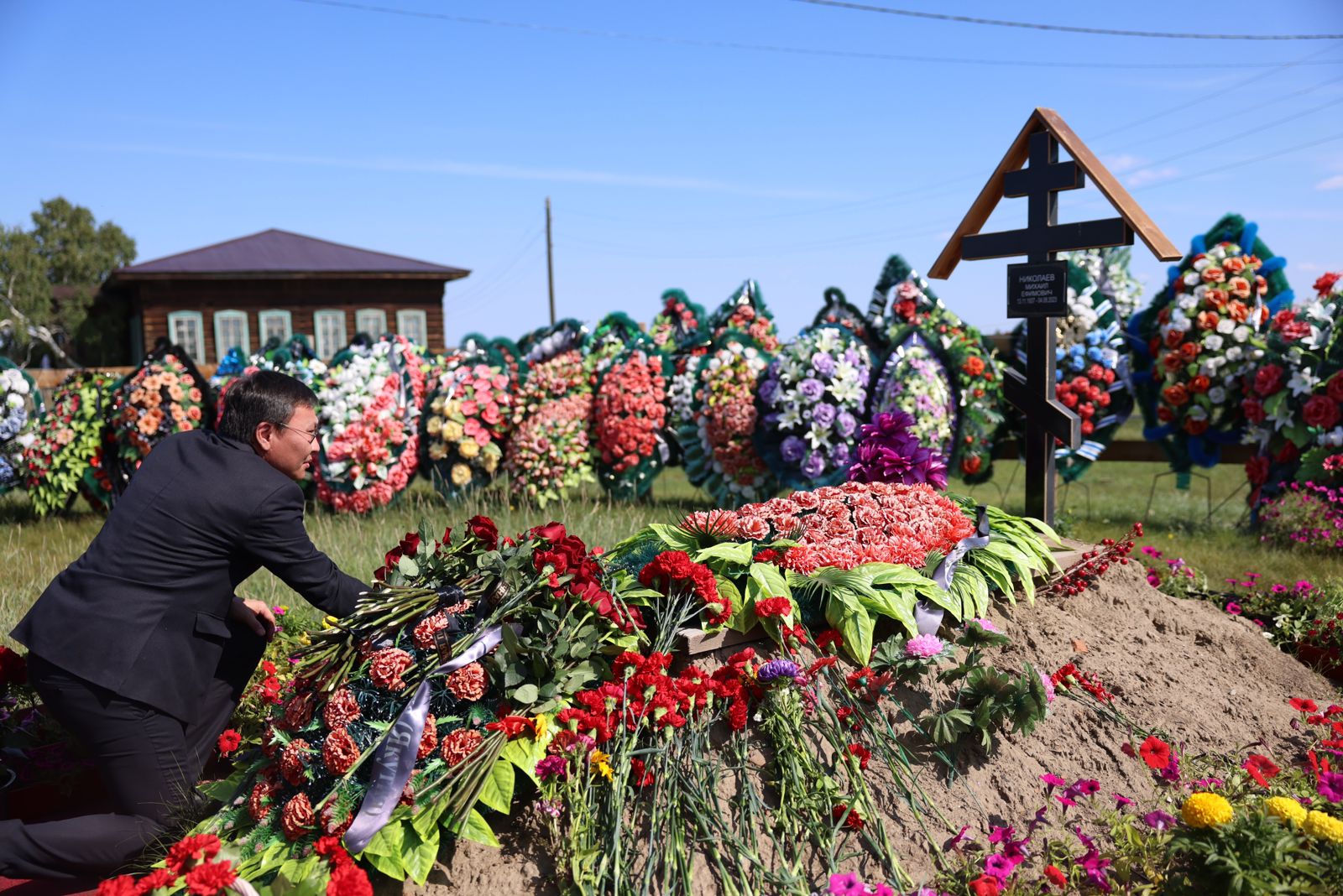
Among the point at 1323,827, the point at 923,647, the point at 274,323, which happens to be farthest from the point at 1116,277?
the point at 274,323

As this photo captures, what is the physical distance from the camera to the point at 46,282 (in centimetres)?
3362

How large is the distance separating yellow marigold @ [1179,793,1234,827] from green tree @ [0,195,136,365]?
112ft

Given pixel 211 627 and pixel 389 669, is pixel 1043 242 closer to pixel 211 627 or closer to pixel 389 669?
pixel 389 669

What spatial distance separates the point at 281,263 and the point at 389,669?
2398 cm

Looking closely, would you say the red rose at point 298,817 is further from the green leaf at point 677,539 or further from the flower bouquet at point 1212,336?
the flower bouquet at point 1212,336

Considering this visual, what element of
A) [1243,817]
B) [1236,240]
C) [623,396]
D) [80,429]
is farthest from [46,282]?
[1243,817]

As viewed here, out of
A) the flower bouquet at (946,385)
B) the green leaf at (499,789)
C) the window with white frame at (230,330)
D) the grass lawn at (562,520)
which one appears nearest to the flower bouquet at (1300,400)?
the grass lawn at (562,520)

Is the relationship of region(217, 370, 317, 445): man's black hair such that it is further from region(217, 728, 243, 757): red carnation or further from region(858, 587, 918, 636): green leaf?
region(858, 587, 918, 636): green leaf

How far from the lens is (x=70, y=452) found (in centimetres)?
836

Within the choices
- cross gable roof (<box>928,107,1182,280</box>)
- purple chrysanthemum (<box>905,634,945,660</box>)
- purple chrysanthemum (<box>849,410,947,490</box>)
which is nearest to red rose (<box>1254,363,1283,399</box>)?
A: cross gable roof (<box>928,107,1182,280</box>)

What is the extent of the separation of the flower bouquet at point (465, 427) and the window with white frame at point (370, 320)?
16751 mm

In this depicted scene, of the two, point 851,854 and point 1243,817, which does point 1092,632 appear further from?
point 851,854

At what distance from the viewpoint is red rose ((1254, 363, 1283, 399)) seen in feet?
21.7

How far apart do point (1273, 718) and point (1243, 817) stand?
1.00 m
